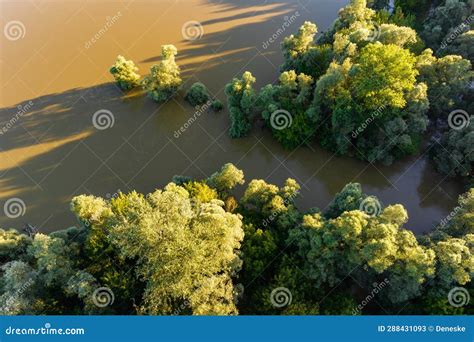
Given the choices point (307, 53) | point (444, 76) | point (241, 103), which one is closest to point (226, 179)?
point (241, 103)

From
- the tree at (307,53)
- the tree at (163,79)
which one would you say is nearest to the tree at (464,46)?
the tree at (307,53)

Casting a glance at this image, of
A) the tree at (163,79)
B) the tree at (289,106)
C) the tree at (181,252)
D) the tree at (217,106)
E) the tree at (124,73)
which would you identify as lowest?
the tree at (181,252)

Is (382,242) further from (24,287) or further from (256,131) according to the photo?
(24,287)

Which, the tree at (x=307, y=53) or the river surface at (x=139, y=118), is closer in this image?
the river surface at (x=139, y=118)

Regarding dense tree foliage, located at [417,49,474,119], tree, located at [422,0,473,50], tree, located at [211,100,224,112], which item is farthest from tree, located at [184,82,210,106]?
tree, located at [422,0,473,50]

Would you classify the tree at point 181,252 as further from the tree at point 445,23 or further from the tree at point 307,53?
the tree at point 445,23
